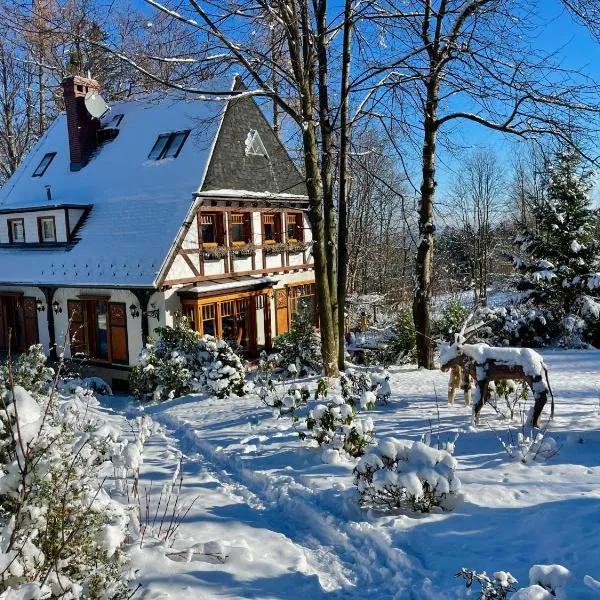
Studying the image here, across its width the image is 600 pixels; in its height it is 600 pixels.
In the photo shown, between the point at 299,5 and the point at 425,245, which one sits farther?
the point at 425,245

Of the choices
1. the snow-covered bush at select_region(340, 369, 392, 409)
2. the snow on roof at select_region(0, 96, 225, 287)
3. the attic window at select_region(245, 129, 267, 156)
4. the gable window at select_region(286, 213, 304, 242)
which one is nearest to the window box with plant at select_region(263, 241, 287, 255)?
the gable window at select_region(286, 213, 304, 242)

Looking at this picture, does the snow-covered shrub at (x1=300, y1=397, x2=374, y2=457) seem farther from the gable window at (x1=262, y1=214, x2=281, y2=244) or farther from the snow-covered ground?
the gable window at (x1=262, y1=214, x2=281, y2=244)

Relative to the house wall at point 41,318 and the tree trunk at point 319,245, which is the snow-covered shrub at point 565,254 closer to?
the tree trunk at point 319,245

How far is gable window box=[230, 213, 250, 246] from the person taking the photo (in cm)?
1670

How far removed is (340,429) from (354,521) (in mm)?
1671

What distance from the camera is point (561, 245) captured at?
66.2 feet

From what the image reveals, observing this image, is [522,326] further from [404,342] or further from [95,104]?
[95,104]

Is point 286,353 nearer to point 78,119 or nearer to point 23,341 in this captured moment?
point 23,341

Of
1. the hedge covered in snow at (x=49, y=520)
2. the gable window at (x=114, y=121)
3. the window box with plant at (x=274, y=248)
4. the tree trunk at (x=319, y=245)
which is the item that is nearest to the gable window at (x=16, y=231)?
the gable window at (x=114, y=121)

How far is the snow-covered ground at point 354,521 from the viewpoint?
4.17 m

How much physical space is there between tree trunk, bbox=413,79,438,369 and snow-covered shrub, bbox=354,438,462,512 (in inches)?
319

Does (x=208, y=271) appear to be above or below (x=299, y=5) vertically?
below

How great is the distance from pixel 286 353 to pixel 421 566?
10.6 metres

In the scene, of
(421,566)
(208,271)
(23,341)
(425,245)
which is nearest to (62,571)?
(421,566)
